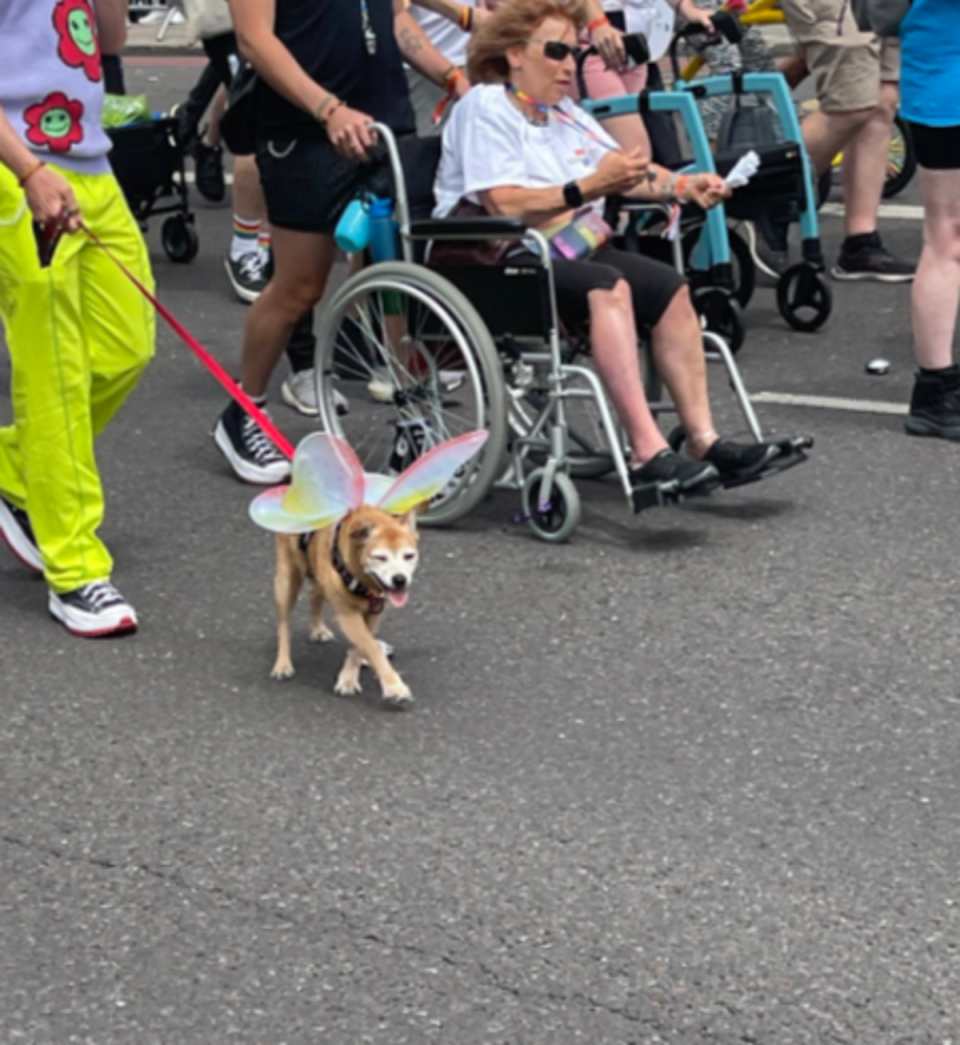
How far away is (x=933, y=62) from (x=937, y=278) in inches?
24.7

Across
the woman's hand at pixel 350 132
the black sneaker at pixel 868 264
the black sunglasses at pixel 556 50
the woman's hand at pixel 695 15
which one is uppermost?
the black sunglasses at pixel 556 50

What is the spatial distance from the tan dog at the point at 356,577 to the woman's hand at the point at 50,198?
813 millimetres

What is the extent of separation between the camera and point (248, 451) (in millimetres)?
6258

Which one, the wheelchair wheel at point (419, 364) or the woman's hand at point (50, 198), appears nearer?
the woman's hand at point (50, 198)

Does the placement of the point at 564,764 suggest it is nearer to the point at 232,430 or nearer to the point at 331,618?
the point at 331,618

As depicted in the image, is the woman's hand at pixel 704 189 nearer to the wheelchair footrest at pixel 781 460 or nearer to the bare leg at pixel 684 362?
the bare leg at pixel 684 362

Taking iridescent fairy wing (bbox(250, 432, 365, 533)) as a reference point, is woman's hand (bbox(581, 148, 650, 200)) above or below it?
above

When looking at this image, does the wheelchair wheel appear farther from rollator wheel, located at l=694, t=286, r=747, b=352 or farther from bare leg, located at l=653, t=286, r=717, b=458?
rollator wheel, located at l=694, t=286, r=747, b=352

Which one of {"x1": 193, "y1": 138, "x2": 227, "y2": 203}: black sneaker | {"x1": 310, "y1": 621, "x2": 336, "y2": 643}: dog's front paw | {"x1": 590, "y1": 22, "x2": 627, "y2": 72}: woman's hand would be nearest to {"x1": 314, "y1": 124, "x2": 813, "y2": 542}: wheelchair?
{"x1": 310, "y1": 621, "x2": 336, "y2": 643}: dog's front paw

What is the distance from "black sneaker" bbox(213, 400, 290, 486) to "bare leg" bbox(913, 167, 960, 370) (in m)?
1.90

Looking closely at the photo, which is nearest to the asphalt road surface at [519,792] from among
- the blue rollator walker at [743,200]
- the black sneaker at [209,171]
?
the blue rollator walker at [743,200]

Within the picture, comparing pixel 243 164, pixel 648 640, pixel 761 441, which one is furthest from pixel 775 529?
pixel 243 164

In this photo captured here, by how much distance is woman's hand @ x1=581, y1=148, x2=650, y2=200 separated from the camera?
5504 mm

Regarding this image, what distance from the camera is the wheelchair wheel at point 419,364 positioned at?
18.0ft
